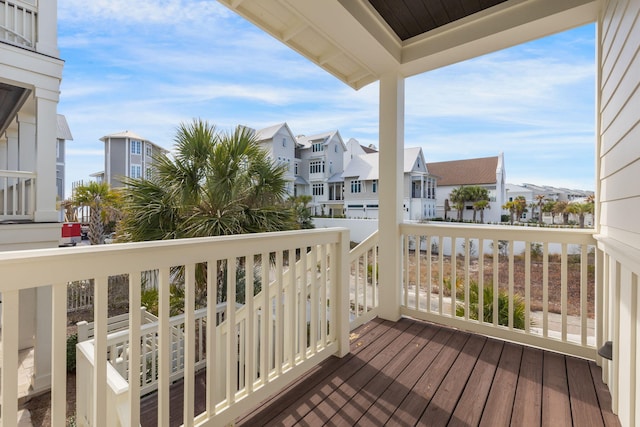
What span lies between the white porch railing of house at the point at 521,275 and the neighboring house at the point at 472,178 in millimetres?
359

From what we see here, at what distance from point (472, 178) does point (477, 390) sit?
2.33 meters

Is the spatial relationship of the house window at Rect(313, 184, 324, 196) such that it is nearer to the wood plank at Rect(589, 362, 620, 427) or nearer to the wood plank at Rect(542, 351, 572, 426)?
the wood plank at Rect(542, 351, 572, 426)

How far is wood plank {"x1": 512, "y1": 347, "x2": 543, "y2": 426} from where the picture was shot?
1.54m

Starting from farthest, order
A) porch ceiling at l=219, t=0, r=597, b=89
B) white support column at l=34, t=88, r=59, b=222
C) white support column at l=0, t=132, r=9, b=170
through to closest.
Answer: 1. white support column at l=0, t=132, r=9, b=170
2. white support column at l=34, t=88, r=59, b=222
3. porch ceiling at l=219, t=0, r=597, b=89

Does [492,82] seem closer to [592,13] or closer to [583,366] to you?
[592,13]

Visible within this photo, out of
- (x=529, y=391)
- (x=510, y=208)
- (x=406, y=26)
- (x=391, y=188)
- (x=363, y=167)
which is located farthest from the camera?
(x=363, y=167)

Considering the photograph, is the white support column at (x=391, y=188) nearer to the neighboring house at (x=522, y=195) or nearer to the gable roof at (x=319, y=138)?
the neighboring house at (x=522, y=195)

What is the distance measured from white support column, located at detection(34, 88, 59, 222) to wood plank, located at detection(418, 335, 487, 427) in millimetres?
5206

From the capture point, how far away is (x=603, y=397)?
1680mm

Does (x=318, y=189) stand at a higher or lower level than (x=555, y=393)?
higher

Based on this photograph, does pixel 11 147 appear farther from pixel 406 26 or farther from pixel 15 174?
pixel 406 26

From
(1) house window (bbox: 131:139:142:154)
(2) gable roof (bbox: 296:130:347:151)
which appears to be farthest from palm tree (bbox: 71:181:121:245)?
(2) gable roof (bbox: 296:130:347:151)

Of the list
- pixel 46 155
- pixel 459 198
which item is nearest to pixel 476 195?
pixel 459 198

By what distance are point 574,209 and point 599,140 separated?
0.58 m
